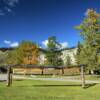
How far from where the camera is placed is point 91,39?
45.1 meters

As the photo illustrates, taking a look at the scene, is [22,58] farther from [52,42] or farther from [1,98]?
[1,98]

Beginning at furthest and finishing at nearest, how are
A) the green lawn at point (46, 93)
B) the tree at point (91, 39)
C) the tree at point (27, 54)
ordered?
the tree at point (27, 54) < the tree at point (91, 39) < the green lawn at point (46, 93)

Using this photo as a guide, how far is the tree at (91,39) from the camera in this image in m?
44.2

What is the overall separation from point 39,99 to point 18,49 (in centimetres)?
5615

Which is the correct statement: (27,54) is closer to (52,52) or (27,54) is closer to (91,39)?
(52,52)

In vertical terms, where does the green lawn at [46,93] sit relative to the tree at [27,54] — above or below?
below

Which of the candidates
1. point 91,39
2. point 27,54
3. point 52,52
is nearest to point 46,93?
point 91,39

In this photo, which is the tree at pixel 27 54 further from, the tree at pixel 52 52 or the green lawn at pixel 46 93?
the green lawn at pixel 46 93

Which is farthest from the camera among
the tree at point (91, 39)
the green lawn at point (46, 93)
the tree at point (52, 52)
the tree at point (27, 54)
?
the tree at point (52, 52)

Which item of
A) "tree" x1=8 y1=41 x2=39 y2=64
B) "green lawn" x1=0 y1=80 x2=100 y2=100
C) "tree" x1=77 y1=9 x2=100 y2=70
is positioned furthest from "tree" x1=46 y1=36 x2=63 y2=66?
"green lawn" x1=0 y1=80 x2=100 y2=100

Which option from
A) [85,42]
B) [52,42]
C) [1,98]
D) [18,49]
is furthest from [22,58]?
[1,98]

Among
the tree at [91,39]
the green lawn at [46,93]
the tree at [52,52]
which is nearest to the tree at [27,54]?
the tree at [52,52]

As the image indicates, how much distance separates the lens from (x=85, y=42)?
151 feet

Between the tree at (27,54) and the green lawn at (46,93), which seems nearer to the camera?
the green lawn at (46,93)
